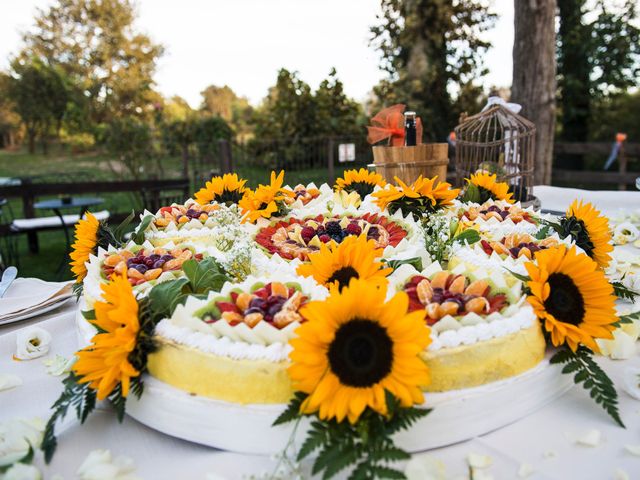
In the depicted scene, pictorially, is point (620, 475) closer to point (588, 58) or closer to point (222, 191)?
point (222, 191)

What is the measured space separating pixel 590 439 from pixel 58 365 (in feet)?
3.82

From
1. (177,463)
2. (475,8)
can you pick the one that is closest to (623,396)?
(177,463)

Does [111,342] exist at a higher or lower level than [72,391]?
higher

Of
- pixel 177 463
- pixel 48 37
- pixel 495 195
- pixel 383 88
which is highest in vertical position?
pixel 48 37

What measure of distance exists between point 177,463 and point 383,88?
1089 centimetres

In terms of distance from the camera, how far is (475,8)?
10883mm

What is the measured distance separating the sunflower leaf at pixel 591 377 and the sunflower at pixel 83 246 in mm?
1378

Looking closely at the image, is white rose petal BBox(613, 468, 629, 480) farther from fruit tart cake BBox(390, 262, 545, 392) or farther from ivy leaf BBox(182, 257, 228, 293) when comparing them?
ivy leaf BBox(182, 257, 228, 293)

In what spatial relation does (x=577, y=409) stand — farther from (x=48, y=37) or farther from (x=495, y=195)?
(x=48, y=37)

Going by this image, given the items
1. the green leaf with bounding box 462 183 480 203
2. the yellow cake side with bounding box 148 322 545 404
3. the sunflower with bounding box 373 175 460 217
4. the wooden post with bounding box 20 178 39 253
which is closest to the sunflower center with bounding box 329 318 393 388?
the yellow cake side with bounding box 148 322 545 404

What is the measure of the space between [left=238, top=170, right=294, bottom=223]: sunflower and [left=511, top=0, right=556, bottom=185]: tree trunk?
4.88 meters

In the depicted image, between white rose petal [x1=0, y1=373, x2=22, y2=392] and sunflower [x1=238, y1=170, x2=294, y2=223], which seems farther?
sunflower [x1=238, y1=170, x2=294, y2=223]

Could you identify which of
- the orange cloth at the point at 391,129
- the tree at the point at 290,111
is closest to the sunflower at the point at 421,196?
the orange cloth at the point at 391,129

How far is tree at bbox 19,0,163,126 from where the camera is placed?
1847 centimetres
